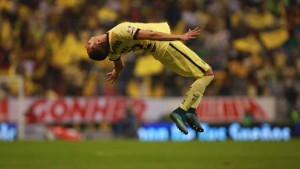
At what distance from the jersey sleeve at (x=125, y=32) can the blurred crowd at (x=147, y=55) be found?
14585 mm

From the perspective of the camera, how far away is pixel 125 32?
404 inches

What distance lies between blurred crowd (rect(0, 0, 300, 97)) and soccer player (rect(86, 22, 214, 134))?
14.1m

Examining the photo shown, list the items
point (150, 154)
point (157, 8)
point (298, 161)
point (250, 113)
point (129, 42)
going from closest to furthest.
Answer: point (129, 42)
point (298, 161)
point (150, 154)
point (250, 113)
point (157, 8)

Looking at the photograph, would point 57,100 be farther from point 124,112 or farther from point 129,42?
point 129,42

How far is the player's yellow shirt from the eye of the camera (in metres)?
10.3

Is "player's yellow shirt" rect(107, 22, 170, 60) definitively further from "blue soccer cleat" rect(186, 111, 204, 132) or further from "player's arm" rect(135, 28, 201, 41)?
"blue soccer cleat" rect(186, 111, 204, 132)

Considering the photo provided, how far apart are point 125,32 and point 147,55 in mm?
15803

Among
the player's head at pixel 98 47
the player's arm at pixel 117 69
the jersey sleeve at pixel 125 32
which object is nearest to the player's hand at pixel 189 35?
the jersey sleeve at pixel 125 32

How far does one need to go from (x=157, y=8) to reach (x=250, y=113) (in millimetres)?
5730

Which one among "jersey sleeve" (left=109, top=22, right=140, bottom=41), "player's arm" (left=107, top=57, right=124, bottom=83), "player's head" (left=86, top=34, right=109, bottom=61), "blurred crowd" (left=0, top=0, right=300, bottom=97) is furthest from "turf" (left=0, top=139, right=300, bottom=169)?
"blurred crowd" (left=0, top=0, right=300, bottom=97)

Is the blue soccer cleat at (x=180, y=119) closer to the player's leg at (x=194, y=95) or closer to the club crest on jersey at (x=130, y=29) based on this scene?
the player's leg at (x=194, y=95)

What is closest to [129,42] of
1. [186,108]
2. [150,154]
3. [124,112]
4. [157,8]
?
[186,108]

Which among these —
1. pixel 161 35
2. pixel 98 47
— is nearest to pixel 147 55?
pixel 98 47

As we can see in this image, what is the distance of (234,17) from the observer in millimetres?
26969
